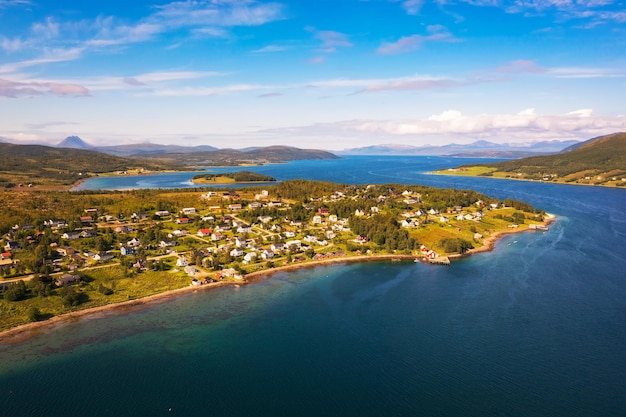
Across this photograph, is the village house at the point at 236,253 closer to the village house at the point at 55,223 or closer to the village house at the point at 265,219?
the village house at the point at 265,219

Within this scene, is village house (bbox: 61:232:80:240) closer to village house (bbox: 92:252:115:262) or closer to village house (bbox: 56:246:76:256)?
village house (bbox: 56:246:76:256)

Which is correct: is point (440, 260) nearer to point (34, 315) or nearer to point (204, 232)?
point (204, 232)

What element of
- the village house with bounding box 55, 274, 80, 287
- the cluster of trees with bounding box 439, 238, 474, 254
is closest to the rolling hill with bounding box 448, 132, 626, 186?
the cluster of trees with bounding box 439, 238, 474, 254

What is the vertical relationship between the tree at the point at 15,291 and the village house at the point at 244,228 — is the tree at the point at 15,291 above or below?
below

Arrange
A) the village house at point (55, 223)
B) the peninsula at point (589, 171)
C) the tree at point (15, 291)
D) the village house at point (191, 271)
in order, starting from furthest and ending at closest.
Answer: the peninsula at point (589, 171), the village house at point (55, 223), the village house at point (191, 271), the tree at point (15, 291)

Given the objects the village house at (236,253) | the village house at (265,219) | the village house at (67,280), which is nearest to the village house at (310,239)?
the village house at (265,219)

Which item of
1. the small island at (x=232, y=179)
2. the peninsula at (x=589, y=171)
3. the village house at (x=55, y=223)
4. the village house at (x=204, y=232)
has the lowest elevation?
the village house at (x=204, y=232)

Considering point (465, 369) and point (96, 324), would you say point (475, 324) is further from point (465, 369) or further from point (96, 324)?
point (96, 324)
